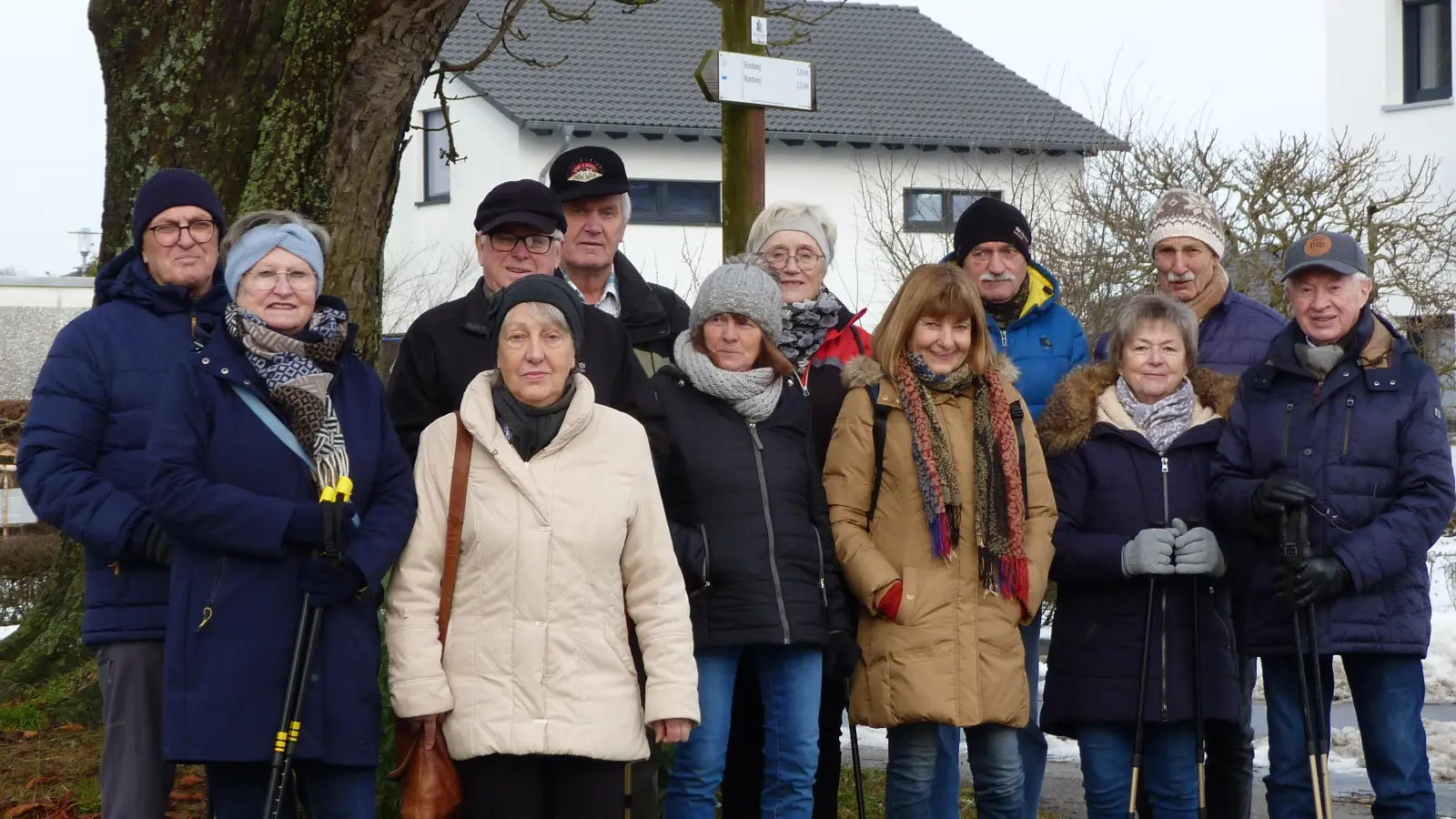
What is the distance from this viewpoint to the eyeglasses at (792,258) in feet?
17.8

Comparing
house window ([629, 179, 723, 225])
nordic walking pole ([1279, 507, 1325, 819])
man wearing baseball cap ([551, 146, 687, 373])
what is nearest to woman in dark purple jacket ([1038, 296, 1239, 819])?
nordic walking pole ([1279, 507, 1325, 819])

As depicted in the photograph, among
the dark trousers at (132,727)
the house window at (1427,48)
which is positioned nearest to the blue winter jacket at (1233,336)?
the dark trousers at (132,727)

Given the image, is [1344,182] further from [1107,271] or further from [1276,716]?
[1276,716]

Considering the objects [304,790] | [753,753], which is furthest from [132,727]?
[753,753]

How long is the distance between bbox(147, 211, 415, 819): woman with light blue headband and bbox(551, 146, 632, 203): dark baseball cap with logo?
51.1 inches

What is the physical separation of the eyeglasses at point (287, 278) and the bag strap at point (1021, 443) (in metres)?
2.19

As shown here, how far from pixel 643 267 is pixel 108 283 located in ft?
67.8

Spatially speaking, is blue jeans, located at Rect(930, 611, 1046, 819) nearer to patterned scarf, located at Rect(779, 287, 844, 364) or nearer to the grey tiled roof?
patterned scarf, located at Rect(779, 287, 844, 364)

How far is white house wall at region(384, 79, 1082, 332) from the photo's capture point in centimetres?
2580

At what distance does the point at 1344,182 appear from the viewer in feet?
46.6

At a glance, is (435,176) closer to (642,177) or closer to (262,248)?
(642,177)

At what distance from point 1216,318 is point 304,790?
3.44 m

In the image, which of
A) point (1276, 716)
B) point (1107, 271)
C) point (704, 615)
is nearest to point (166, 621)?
point (704, 615)

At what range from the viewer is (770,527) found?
477cm
